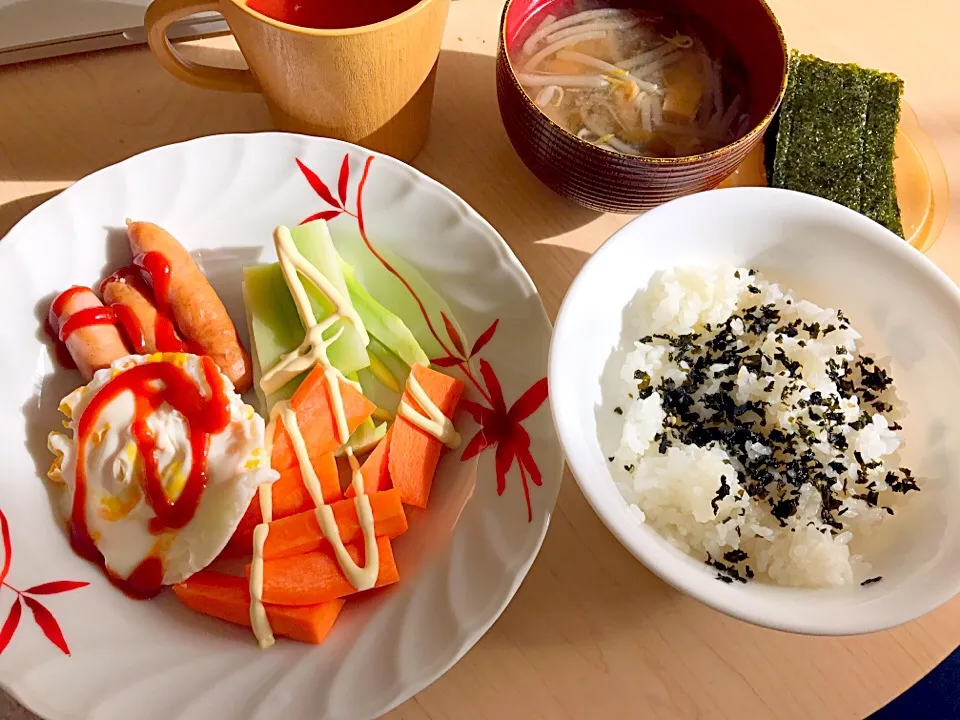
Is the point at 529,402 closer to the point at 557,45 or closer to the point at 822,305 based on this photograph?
the point at 822,305

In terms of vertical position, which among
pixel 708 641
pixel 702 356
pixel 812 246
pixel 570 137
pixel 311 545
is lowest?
pixel 708 641

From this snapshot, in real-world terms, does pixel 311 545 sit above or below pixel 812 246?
below

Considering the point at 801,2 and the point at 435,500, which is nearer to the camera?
the point at 435,500

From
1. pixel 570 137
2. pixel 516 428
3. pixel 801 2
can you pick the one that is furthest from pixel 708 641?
pixel 801 2

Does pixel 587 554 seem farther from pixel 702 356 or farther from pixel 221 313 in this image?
pixel 221 313

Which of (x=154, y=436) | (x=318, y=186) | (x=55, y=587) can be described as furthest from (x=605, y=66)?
(x=55, y=587)

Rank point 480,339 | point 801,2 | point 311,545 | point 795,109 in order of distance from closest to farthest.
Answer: point 311,545, point 480,339, point 795,109, point 801,2

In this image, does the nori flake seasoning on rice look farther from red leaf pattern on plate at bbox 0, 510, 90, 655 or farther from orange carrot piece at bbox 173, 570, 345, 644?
red leaf pattern on plate at bbox 0, 510, 90, 655
